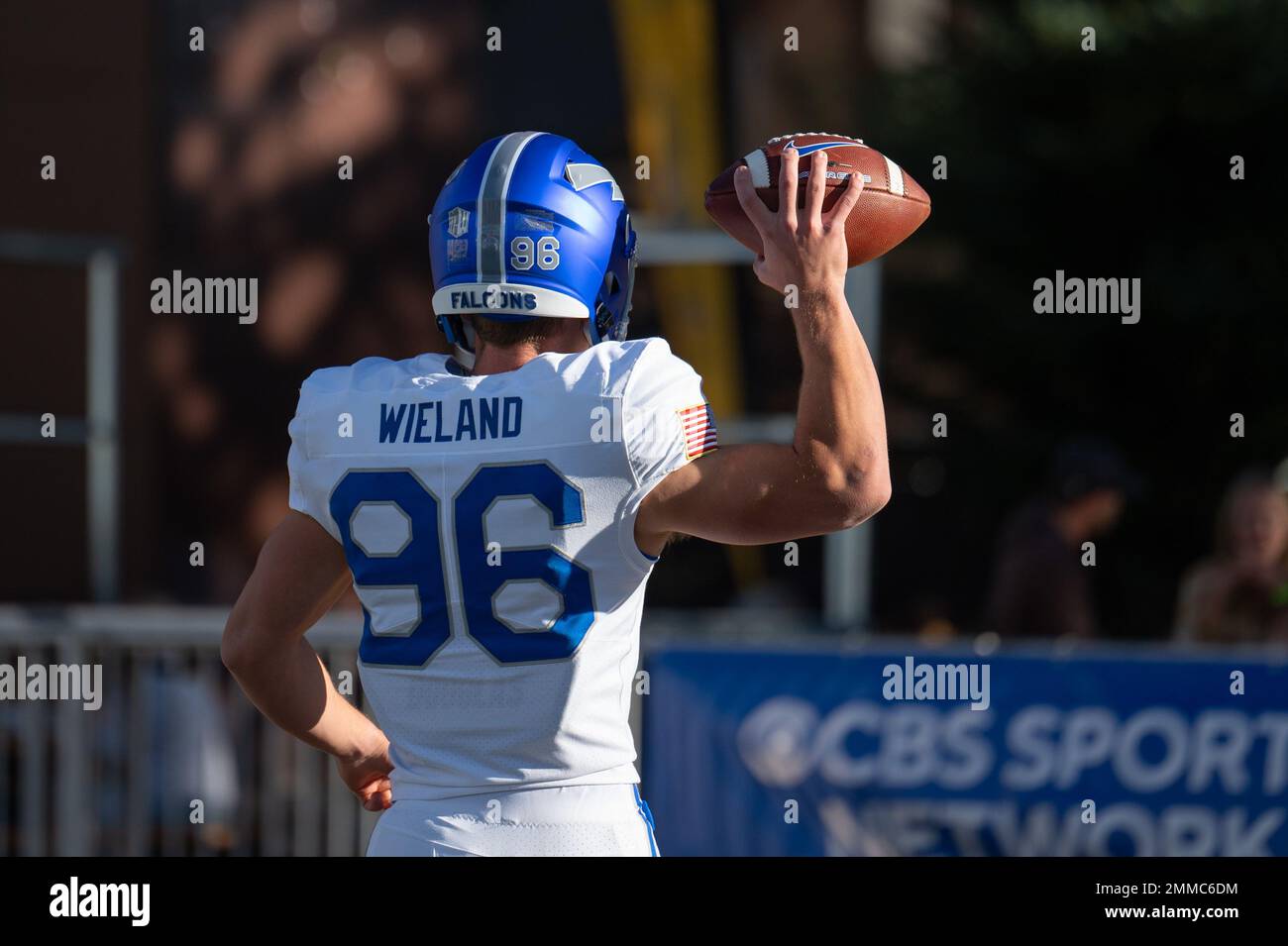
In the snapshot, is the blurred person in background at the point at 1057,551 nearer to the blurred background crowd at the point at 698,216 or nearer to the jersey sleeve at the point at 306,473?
the blurred background crowd at the point at 698,216

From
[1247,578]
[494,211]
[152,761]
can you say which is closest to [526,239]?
[494,211]

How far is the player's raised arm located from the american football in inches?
6.4

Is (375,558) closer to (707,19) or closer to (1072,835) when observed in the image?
(1072,835)

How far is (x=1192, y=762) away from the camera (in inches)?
261

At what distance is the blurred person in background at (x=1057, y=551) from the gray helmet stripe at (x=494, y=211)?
5.72m

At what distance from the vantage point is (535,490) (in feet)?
9.36

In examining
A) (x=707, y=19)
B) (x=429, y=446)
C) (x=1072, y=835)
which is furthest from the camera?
(x=707, y=19)

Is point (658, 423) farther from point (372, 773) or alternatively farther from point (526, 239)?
point (372, 773)

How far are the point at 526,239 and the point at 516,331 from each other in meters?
0.17

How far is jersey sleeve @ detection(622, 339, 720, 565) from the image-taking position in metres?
2.85

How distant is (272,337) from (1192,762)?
872cm

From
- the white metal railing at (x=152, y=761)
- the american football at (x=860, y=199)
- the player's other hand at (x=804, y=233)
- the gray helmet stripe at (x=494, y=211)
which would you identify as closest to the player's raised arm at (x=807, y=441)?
the player's other hand at (x=804, y=233)

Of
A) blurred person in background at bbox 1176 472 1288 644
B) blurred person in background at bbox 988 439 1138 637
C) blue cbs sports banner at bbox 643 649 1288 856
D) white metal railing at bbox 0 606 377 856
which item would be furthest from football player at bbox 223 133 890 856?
blurred person in background at bbox 988 439 1138 637

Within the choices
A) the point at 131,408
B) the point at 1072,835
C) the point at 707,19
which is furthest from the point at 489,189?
the point at 707,19
